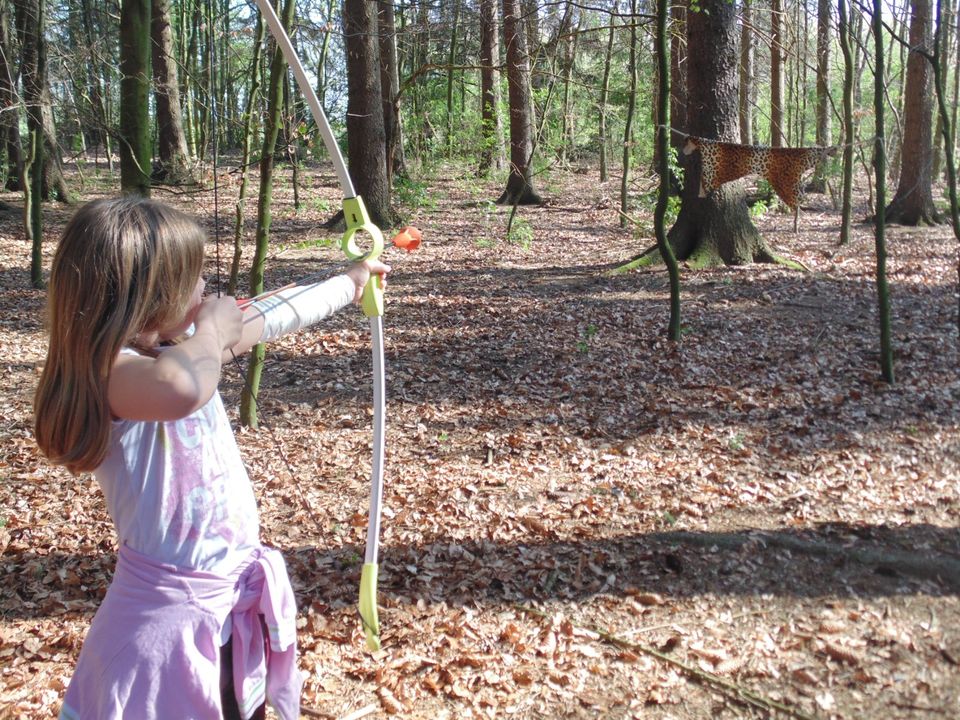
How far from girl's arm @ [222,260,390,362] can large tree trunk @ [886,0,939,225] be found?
12446mm

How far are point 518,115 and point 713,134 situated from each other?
6424 millimetres

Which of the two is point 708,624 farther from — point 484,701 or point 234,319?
point 234,319

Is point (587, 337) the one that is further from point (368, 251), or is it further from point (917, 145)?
point (917, 145)

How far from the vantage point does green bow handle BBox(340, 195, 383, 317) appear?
6.66 feet

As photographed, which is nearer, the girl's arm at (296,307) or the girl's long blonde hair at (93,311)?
the girl's long blonde hair at (93,311)

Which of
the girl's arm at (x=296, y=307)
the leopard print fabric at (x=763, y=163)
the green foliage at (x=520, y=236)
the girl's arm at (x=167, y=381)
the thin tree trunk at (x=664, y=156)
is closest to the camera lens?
the girl's arm at (x=167, y=381)

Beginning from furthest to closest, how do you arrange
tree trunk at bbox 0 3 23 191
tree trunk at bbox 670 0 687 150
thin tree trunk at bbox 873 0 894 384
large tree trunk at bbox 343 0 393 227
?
tree trunk at bbox 670 0 687 150 < large tree trunk at bbox 343 0 393 227 < tree trunk at bbox 0 3 23 191 < thin tree trunk at bbox 873 0 894 384

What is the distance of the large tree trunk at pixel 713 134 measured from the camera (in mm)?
8039

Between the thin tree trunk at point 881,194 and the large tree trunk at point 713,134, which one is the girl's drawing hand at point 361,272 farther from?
the large tree trunk at point 713,134

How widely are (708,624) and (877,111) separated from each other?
3.46 metres

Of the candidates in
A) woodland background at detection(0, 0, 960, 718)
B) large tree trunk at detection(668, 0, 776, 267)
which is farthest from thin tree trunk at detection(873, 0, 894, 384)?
large tree trunk at detection(668, 0, 776, 267)

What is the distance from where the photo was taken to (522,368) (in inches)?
239

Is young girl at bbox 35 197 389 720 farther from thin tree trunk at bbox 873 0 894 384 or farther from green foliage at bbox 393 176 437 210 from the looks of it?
green foliage at bbox 393 176 437 210

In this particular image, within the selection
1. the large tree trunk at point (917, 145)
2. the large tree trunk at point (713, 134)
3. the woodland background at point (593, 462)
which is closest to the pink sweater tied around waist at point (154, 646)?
the woodland background at point (593, 462)
